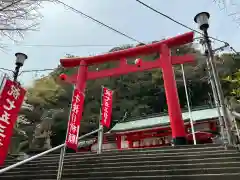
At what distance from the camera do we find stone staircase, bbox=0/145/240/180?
13.2ft

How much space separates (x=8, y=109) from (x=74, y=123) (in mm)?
1511

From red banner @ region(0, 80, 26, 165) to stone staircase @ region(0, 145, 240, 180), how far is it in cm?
121

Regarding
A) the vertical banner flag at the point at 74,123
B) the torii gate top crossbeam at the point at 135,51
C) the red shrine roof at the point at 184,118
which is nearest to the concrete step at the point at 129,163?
the vertical banner flag at the point at 74,123

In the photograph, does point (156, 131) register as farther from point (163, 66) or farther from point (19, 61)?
point (19, 61)

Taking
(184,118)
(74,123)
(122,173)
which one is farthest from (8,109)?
(184,118)

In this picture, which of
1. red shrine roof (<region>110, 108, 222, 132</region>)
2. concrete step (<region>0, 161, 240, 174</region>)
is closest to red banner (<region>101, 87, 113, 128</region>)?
concrete step (<region>0, 161, 240, 174</region>)

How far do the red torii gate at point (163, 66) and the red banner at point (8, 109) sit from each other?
5.51 metres

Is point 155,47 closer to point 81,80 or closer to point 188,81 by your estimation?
point 81,80

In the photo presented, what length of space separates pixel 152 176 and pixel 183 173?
21.5 inches

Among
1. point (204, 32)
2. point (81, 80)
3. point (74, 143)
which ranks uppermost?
point (81, 80)

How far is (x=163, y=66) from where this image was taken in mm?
9922

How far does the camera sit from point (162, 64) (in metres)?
10.0

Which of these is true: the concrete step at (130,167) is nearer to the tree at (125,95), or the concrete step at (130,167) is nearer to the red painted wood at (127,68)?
the red painted wood at (127,68)

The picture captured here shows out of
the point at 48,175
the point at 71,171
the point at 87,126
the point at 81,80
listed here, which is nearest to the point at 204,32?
the point at 71,171
